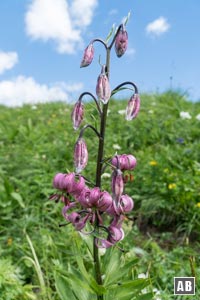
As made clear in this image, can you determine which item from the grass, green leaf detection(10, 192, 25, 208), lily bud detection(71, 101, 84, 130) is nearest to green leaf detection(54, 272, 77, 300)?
the grass

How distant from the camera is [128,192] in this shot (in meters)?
4.08

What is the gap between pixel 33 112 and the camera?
8.48m

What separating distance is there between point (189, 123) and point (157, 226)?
84.6 inches

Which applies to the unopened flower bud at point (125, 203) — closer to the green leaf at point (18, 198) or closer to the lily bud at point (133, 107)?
the lily bud at point (133, 107)

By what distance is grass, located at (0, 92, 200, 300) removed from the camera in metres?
2.87

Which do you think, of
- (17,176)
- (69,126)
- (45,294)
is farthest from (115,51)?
(69,126)

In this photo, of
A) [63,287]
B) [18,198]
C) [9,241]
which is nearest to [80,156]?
[63,287]

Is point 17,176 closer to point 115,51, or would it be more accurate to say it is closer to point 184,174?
point 184,174

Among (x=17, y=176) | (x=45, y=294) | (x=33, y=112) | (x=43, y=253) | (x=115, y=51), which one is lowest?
→ (x=45, y=294)

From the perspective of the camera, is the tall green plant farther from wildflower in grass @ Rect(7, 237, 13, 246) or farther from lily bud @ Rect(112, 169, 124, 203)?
wildflower in grass @ Rect(7, 237, 13, 246)

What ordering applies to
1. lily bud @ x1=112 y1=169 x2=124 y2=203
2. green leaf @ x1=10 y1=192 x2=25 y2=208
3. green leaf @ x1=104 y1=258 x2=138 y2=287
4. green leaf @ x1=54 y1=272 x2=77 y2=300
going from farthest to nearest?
green leaf @ x1=10 y1=192 x2=25 y2=208 → green leaf @ x1=54 y1=272 x2=77 y2=300 → green leaf @ x1=104 y1=258 x2=138 y2=287 → lily bud @ x1=112 y1=169 x2=124 y2=203

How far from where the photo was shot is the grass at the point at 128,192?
2.87 metres

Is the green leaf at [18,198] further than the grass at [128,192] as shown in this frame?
Yes

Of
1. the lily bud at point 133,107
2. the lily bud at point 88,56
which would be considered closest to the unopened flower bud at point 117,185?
the lily bud at point 133,107
